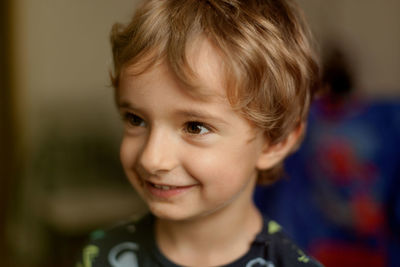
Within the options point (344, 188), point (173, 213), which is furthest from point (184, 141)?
point (344, 188)

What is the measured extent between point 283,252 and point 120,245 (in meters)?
0.34

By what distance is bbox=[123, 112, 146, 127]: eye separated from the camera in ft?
2.74

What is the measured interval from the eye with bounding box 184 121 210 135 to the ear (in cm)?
17

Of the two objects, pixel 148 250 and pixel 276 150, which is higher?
pixel 276 150

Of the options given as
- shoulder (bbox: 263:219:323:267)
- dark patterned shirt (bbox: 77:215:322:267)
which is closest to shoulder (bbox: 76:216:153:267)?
dark patterned shirt (bbox: 77:215:322:267)

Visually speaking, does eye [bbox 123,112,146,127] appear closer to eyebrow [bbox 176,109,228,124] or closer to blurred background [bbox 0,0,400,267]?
eyebrow [bbox 176,109,228,124]

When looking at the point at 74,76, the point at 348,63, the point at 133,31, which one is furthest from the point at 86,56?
the point at 133,31

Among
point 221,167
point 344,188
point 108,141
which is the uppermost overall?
point 221,167

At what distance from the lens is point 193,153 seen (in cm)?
78

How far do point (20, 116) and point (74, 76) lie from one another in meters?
0.48

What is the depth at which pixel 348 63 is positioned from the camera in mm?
2104

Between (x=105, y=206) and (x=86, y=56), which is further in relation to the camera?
(x=86, y=56)

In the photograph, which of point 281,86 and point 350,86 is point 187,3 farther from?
point 350,86

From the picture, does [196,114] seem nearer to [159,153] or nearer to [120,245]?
[159,153]
